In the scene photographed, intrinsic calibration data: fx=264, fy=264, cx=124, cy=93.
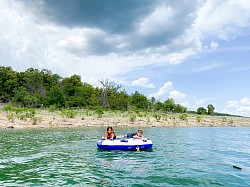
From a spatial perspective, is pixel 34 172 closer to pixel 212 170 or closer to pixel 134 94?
pixel 212 170

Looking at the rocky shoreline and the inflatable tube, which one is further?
the rocky shoreline

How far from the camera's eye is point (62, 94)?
76.4 meters

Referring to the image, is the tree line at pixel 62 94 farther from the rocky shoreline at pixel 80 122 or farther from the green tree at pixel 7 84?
the rocky shoreline at pixel 80 122

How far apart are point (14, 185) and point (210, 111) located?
10041cm

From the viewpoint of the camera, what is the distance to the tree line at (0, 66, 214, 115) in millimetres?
74312

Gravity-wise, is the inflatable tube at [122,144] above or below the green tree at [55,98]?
below

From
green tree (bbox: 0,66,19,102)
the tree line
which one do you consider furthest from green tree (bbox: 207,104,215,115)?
green tree (bbox: 0,66,19,102)

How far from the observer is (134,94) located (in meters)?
96.1

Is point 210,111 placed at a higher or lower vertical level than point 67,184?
higher

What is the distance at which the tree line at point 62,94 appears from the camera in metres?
74.3

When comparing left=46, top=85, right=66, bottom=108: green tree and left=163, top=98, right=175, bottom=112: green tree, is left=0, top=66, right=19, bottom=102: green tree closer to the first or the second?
left=46, top=85, right=66, bottom=108: green tree

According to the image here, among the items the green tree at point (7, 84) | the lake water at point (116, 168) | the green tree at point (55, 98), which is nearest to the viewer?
the lake water at point (116, 168)

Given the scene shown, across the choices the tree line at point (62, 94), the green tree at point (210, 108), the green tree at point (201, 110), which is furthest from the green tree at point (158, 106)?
the green tree at point (210, 108)

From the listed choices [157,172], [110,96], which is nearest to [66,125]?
[157,172]
